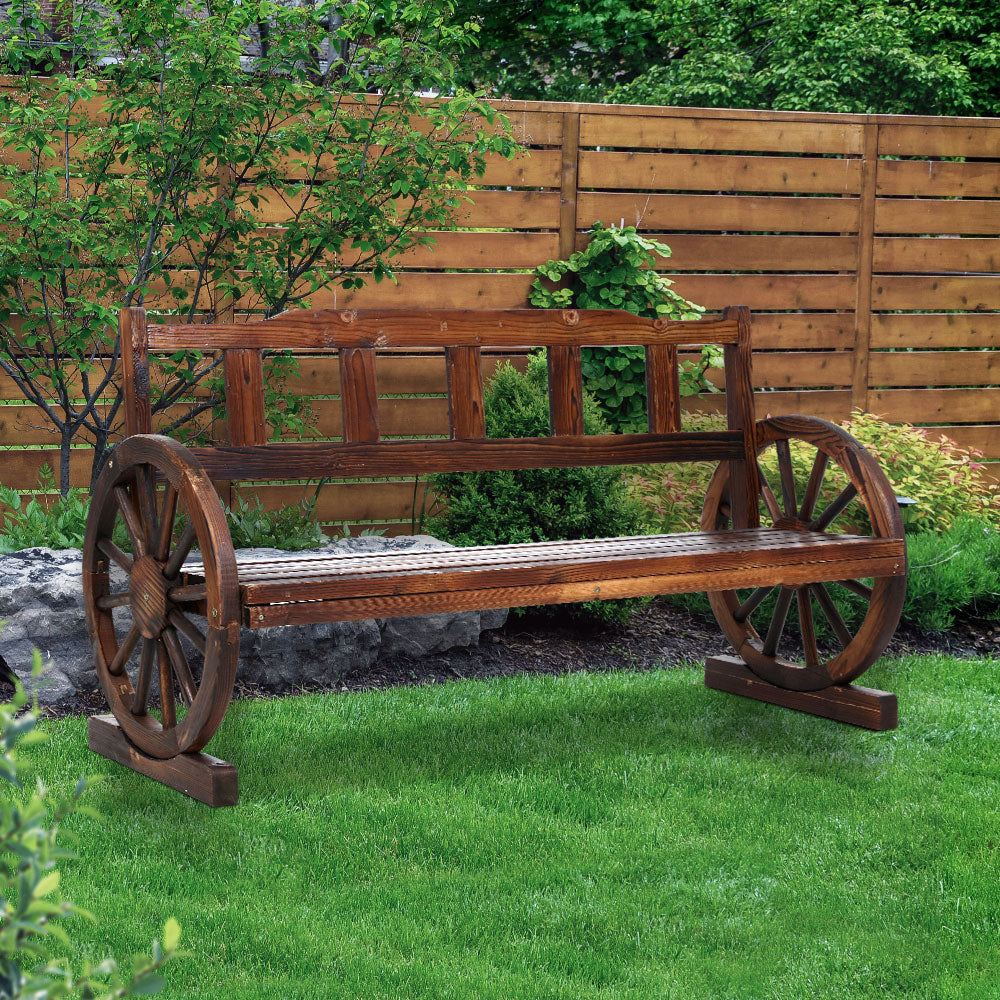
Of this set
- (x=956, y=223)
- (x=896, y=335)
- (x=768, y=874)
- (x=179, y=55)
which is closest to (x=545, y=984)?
(x=768, y=874)

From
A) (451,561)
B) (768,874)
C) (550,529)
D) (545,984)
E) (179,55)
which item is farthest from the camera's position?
(550,529)

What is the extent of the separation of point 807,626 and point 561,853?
148 centimetres

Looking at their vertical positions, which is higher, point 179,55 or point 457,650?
point 179,55

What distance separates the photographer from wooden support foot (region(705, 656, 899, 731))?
3633 millimetres

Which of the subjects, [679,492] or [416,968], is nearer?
[416,968]

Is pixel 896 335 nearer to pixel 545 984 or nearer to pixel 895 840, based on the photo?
pixel 895 840

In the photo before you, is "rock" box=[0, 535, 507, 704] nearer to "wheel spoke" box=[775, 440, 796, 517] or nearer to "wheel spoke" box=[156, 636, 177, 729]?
"wheel spoke" box=[156, 636, 177, 729]

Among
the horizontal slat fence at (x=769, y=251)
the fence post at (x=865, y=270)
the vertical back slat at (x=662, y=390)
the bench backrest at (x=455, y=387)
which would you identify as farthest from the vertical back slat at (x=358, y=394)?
the fence post at (x=865, y=270)

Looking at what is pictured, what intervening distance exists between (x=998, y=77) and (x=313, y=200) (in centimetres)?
870

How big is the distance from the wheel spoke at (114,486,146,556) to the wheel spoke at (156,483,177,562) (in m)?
0.08

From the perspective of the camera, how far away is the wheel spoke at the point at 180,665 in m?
3.01

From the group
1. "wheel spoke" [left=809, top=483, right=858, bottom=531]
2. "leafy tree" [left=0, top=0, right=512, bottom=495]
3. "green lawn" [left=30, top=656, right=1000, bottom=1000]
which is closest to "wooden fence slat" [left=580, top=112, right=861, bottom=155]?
"leafy tree" [left=0, top=0, right=512, bottom=495]

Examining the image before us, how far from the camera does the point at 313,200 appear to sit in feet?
18.1

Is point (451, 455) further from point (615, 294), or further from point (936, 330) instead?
point (936, 330)
